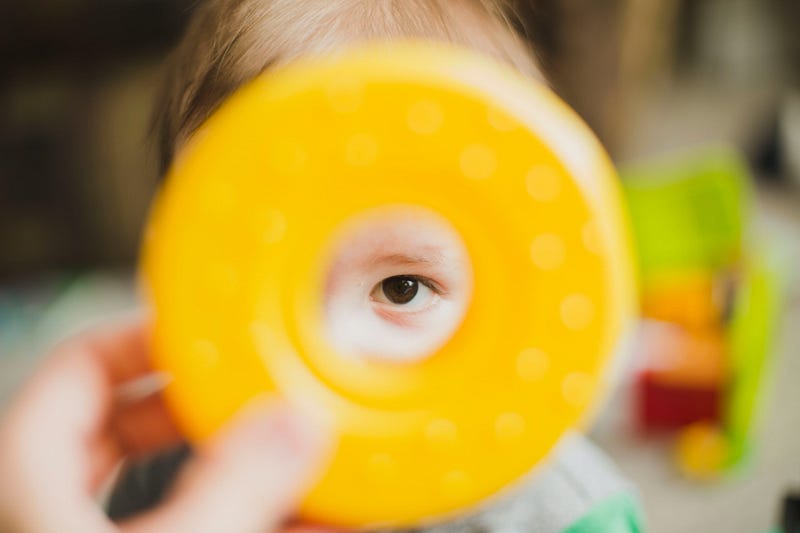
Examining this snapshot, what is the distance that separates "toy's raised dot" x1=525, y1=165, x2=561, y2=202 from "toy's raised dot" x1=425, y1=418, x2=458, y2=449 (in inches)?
3.4

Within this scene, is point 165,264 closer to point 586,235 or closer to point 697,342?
point 586,235

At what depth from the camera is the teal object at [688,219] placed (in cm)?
90

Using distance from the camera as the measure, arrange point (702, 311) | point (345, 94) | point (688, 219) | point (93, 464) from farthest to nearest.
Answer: point (688, 219) → point (702, 311) → point (93, 464) → point (345, 94)

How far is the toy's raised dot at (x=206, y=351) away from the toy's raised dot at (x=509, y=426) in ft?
0.34

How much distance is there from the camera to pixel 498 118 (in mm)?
263

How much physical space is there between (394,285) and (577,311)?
119 mm

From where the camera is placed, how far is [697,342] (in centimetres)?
81

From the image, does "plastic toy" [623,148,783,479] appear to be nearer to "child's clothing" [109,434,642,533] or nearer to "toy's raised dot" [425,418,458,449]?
"child's clothing" [109,434,642,533]

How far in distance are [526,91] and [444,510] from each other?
15cm

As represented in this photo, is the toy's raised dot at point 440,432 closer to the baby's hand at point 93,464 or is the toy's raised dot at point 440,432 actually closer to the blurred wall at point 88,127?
the baby's hand at point 93,464

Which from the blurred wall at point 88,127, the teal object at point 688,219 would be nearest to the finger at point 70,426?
the teal object at point 688,219

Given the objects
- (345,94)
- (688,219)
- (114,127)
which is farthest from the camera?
(114,127)

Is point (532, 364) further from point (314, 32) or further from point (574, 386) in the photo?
point (314, 32)

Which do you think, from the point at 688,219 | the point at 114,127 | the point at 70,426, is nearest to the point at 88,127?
the point at 114,127
